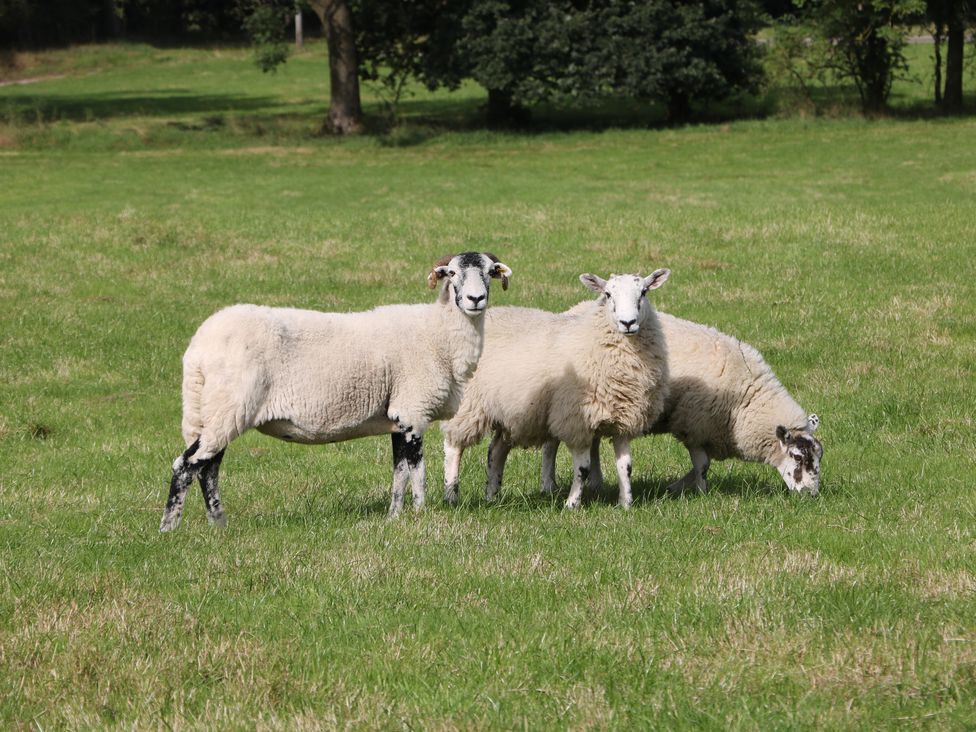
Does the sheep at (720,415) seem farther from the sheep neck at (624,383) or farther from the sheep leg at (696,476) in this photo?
the sheep neck at (624,383)

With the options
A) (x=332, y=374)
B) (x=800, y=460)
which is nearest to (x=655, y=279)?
(x=800, y=460)

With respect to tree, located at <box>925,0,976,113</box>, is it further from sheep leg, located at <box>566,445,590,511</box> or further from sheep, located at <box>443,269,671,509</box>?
sheep leg, located at <box>566,445,590,511</box>

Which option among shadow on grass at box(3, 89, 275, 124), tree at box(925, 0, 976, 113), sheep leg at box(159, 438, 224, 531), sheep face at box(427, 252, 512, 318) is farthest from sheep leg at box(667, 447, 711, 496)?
shadow on grass at box(3, 89, 275, 124)

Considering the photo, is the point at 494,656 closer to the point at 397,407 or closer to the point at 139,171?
the point at 397,407

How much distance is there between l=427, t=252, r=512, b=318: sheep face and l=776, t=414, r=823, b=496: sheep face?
2.97m

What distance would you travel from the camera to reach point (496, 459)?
1114 cm

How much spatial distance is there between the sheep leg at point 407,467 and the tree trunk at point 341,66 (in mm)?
33216

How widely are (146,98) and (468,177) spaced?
28195mm

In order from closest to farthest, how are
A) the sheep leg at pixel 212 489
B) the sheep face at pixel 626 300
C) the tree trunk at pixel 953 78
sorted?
the sheep leg at pixel 212 489
the sheep face at pixel 626 300
the tree trunk at pixel 953 78

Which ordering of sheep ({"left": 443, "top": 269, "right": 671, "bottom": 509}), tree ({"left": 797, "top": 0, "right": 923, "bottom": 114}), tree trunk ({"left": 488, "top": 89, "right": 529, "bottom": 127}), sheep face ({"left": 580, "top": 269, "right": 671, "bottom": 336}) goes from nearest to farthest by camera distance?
sheep face ({"left": 580, "top": 269, "right": 671, "bottom": 336})
sheep ({"left": 443, "top": 269, "right": 671, "bottom": 509})
tree ({"left": 797, "top": 0, "right": 923, "bottom": 114})
tree trunk ({"left": 488, "top": 89, "right": 529, "bottom": 127})

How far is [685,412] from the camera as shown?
11250 millimetres

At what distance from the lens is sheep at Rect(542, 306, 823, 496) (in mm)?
11188

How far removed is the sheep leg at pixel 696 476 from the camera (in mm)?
11086

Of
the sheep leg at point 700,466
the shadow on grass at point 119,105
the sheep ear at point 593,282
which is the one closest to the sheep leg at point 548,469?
the sheep leg at point 700,466
